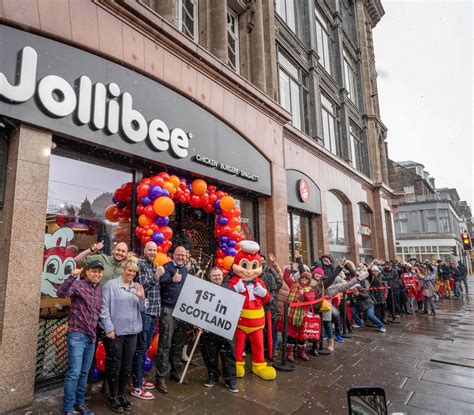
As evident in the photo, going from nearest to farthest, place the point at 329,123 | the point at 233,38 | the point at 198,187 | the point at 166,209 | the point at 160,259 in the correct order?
the point at 160,259 < the point at 166,209 < the point at 198,187 < the point at 233,38 < the point at 329,123

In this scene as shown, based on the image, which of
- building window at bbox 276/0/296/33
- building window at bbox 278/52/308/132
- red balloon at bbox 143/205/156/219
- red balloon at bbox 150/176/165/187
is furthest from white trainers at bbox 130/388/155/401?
building window at bbox 276/0/296/33

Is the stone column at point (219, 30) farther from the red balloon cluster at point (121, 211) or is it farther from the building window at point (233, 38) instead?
the red balloon cluster at point (121, 211)

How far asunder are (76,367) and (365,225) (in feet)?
61.1

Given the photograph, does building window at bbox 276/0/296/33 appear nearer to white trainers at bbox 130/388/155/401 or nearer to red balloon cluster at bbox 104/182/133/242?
red balloon cluster at bbox 104/182/133/242

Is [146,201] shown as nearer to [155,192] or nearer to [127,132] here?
[155,192]

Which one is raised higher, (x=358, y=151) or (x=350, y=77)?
(x=350, y=77)

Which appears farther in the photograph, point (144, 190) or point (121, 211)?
point (121, 211)

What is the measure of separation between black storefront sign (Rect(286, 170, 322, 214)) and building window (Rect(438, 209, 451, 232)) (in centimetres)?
4144

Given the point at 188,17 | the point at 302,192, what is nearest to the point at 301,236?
the point at 302,192

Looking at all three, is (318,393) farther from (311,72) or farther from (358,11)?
(358,11)

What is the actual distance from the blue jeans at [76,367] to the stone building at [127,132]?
0.86 metres

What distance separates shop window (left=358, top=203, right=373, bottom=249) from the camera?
18753 mm

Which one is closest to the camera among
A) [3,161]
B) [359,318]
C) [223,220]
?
[3,161]

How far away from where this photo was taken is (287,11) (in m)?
14.0
